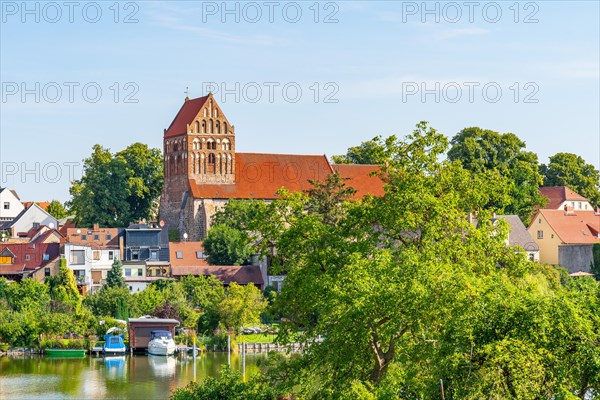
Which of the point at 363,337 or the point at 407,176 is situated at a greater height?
the point at 407,176

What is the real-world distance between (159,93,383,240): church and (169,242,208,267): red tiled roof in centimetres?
1207

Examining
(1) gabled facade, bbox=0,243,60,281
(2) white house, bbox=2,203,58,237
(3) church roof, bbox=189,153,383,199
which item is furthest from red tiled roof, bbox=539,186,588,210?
(1) gabled facade, bbox=0,243,60,281

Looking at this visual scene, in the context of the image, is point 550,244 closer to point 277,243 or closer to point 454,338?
point 277,243

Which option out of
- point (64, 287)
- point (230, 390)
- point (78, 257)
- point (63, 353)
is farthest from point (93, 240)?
point (230, 390)

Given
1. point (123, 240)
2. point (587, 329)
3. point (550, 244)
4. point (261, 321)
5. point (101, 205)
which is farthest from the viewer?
point (101, 205)

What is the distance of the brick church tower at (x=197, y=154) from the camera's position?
92375 millimetres

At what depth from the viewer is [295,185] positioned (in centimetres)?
9344

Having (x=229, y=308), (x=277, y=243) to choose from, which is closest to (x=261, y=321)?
(x=229, y=308)

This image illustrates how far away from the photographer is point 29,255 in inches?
2827

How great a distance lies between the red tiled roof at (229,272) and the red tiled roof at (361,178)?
2127 centimetres

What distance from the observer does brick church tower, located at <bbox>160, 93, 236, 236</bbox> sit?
303 feet

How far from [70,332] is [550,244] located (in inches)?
1407

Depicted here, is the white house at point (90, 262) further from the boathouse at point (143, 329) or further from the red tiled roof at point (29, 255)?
the boathouse at point (143, 329)

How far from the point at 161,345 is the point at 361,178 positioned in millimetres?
40213
